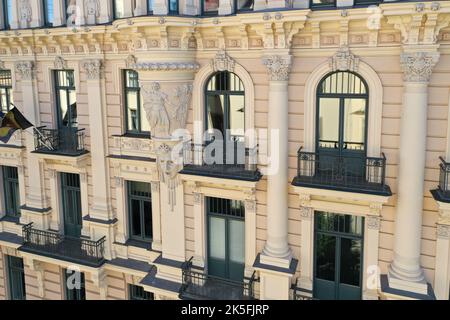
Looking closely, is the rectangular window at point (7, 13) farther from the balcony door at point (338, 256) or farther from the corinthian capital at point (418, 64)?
the corinthian capital at point (418, 64)

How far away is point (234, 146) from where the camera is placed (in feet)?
50.2

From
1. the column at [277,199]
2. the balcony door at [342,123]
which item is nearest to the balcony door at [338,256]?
the column at [277,199]

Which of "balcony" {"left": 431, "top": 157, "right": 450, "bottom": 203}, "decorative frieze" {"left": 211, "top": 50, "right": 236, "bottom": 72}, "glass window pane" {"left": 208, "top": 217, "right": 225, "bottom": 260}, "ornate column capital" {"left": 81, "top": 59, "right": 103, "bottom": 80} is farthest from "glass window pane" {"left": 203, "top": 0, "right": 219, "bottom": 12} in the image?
"balcony" {"left": 431, "top": 157, "right": 450, "bottom": 203}

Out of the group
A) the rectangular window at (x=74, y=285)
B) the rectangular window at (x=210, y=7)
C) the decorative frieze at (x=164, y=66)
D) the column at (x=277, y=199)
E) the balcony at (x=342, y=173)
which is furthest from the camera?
the rectangular window at (x=74, y=285)

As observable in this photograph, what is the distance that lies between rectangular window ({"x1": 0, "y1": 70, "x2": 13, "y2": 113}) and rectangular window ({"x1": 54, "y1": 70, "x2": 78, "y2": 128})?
2950 millimetres

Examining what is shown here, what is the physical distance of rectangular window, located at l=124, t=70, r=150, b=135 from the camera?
56.2ft

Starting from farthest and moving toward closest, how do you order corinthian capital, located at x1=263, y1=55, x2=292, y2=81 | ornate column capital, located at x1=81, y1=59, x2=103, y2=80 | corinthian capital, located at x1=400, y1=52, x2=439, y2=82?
ornate column capital, located at x1=81, y1=59, x2=103, y2=80
corinthian capital, located at x1=263, y1=55, x2=292, y2=81
corinthian capital, located at x1=400, y1=52, x2=439, y2=82

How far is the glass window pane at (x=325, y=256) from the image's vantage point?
14532 mm

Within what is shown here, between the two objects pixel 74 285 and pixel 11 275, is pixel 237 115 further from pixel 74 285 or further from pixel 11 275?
pixel 11 275

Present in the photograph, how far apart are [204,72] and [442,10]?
303 inches

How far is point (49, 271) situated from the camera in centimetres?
2011

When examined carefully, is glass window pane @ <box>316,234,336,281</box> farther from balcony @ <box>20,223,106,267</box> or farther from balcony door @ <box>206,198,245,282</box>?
balcony @ <box>20,223,106,267</box>

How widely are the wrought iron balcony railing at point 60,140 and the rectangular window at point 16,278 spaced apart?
6900mm

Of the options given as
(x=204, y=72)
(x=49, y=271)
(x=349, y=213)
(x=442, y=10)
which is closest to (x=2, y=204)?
(x=49, y=271)
